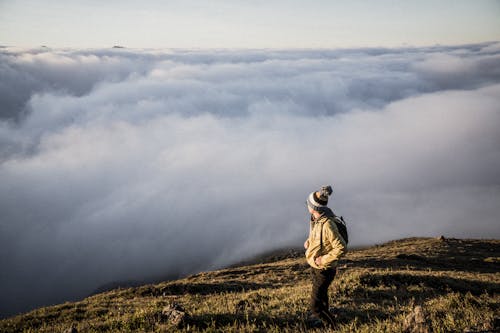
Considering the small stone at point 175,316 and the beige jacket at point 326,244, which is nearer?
the beige jacket at point 326,244

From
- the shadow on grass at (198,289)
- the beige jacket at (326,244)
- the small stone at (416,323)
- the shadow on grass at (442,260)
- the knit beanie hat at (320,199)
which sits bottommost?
the shadow on grass at (442,260)

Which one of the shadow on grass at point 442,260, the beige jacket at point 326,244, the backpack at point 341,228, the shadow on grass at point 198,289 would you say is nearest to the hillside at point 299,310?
the shadow on grass at point 198,289

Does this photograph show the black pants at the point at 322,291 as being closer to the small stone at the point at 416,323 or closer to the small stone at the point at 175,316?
the small stone at the point at 416,323

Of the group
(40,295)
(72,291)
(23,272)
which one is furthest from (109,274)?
(23,272)

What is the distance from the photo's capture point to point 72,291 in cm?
16062

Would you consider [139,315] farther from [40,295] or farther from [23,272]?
[23,272]

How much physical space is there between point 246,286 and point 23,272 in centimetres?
22278

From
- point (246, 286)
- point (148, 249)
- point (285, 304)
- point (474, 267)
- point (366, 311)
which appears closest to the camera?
point (366, 311)

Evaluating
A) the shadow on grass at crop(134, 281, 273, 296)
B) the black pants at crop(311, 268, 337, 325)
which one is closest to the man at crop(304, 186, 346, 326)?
the black pants at crop(311, 268, 337, 325)

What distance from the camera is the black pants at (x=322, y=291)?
18.1 ft

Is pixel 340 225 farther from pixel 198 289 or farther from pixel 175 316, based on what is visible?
pixel 198 289

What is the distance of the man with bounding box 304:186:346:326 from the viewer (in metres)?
5.22

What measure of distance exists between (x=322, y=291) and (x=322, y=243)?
92 centimetres

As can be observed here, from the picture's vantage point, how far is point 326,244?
5.41 m
